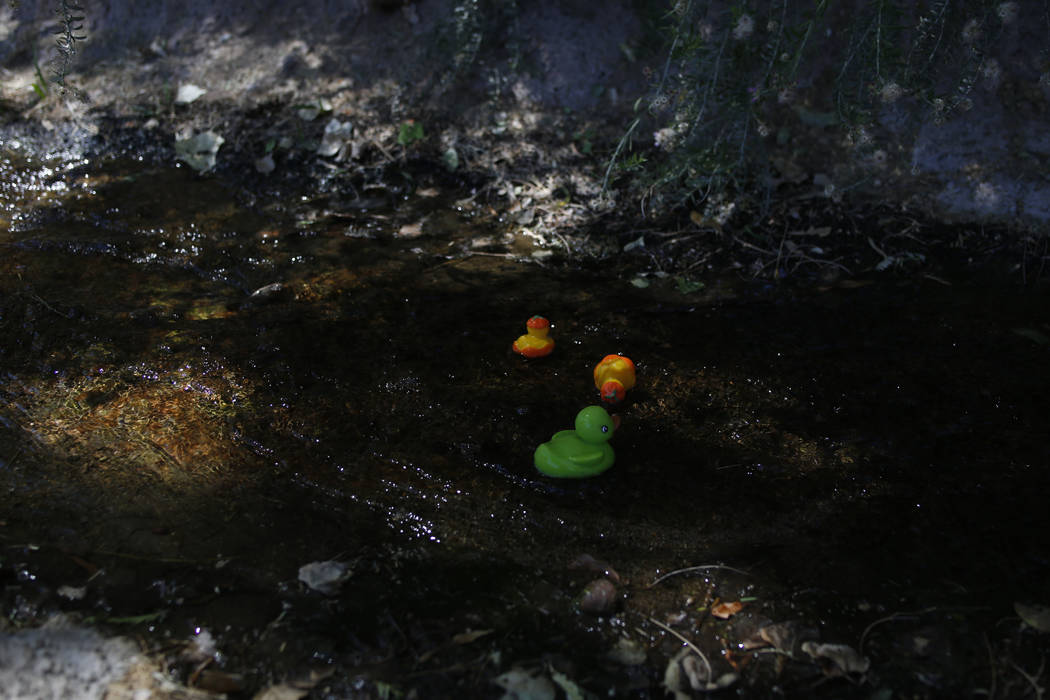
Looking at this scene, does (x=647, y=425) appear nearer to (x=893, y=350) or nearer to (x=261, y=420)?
(x=893, y=350)

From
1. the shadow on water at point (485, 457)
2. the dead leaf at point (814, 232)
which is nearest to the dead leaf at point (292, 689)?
the shadow on water at point (485, 457)

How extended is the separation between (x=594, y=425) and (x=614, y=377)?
0.39m

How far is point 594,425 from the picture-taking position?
2.64m

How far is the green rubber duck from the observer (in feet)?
8.55

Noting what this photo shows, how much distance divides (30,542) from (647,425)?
6.66 ft

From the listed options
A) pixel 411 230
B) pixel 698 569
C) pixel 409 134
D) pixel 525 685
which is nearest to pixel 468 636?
pixel 525 685

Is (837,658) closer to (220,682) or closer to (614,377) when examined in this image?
(614,377)

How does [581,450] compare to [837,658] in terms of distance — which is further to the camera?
[581,450]

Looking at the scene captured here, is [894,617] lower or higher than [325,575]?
lower

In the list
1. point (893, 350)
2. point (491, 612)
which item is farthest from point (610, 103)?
point (491, 612)

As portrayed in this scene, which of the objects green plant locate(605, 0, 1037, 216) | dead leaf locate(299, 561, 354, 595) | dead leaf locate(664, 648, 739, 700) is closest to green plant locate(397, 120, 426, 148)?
green plant locate(605, 0, 1037, 216)

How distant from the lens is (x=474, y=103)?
5.09 metres

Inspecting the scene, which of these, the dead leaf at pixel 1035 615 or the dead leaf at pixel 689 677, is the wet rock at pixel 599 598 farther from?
the dead leaf at pixel 1035 615

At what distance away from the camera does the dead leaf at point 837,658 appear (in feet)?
6.75
